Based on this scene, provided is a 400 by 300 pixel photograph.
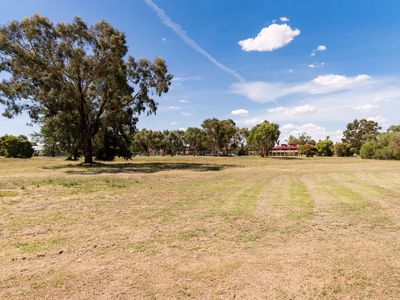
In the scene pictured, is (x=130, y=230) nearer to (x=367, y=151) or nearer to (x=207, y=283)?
(x=207, y=283)

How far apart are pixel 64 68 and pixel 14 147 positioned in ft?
85.8

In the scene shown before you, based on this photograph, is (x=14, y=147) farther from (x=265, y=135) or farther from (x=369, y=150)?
(x=369, y=150)

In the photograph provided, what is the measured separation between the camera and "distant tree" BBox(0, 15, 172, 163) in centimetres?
2858

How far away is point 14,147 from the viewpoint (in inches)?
1929

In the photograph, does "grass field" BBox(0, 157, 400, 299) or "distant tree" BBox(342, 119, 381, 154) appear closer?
"grass field" BBox(0, 157, 400, 299)

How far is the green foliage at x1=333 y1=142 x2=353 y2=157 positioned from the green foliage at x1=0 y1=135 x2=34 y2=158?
93328 millimetres

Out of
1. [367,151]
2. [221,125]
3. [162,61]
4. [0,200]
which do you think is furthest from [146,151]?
[0,200]

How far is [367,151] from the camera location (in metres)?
68.2

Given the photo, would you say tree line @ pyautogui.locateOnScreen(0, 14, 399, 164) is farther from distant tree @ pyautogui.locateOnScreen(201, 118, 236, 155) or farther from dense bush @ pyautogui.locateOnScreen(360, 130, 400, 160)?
distant tree @ pyautogui.locateOnScreen(201, 118, 236, 155)

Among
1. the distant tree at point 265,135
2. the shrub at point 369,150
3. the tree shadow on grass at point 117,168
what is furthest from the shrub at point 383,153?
the tree shadow on grass at point 117,168

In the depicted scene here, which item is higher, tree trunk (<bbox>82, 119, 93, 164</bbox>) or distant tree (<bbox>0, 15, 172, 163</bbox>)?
distant tree (<bbox>0, 15, 172, 163</bbox>)

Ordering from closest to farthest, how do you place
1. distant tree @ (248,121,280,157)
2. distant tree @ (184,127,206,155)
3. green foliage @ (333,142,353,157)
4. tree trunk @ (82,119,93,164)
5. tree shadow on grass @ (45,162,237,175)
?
tree shadow on grass @ (45,162,237,175) → tree trunk @ (82,119,93,164) → distant tree @ (248,121,280,157) → green foliage @ (333,142,353,157) → distant tree @ (184,127,206,155)

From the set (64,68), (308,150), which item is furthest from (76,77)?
(308,150)

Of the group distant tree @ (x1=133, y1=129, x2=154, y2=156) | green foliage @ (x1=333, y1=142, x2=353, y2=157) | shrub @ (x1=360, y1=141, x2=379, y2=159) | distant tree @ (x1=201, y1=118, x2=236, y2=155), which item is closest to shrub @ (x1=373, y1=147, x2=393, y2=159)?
shrub @ (x1=360, y1=141, x2=379, y2=159)
